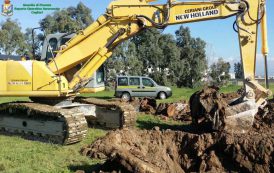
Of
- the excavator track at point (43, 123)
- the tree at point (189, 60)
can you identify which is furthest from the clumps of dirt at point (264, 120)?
the tree at point (189, 60)

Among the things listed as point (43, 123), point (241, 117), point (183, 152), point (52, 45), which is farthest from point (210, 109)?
point (52, 45)

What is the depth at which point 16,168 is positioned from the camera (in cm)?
785

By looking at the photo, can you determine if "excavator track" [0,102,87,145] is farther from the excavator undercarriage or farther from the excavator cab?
the excavator cab

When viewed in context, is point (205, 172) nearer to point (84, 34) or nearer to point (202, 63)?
point (84, 34)

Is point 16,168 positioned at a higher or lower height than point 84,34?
lower

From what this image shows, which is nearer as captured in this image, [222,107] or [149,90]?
[222,107]

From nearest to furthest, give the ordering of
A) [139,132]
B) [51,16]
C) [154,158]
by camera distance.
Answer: [154,158], [139,132], [51,16]

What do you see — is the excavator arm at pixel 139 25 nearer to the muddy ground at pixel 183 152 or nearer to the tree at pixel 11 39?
the muddy ground at pixel 183 152

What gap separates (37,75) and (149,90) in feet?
57.1

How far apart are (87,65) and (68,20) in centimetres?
4260

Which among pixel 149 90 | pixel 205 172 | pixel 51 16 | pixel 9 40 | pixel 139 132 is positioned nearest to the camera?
pixel 205 172

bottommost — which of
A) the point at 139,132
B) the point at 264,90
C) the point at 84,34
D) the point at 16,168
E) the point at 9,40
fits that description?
the point at 16,168

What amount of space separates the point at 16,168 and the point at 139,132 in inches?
107

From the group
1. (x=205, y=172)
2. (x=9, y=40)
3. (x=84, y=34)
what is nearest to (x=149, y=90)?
(x=84, y=34)
